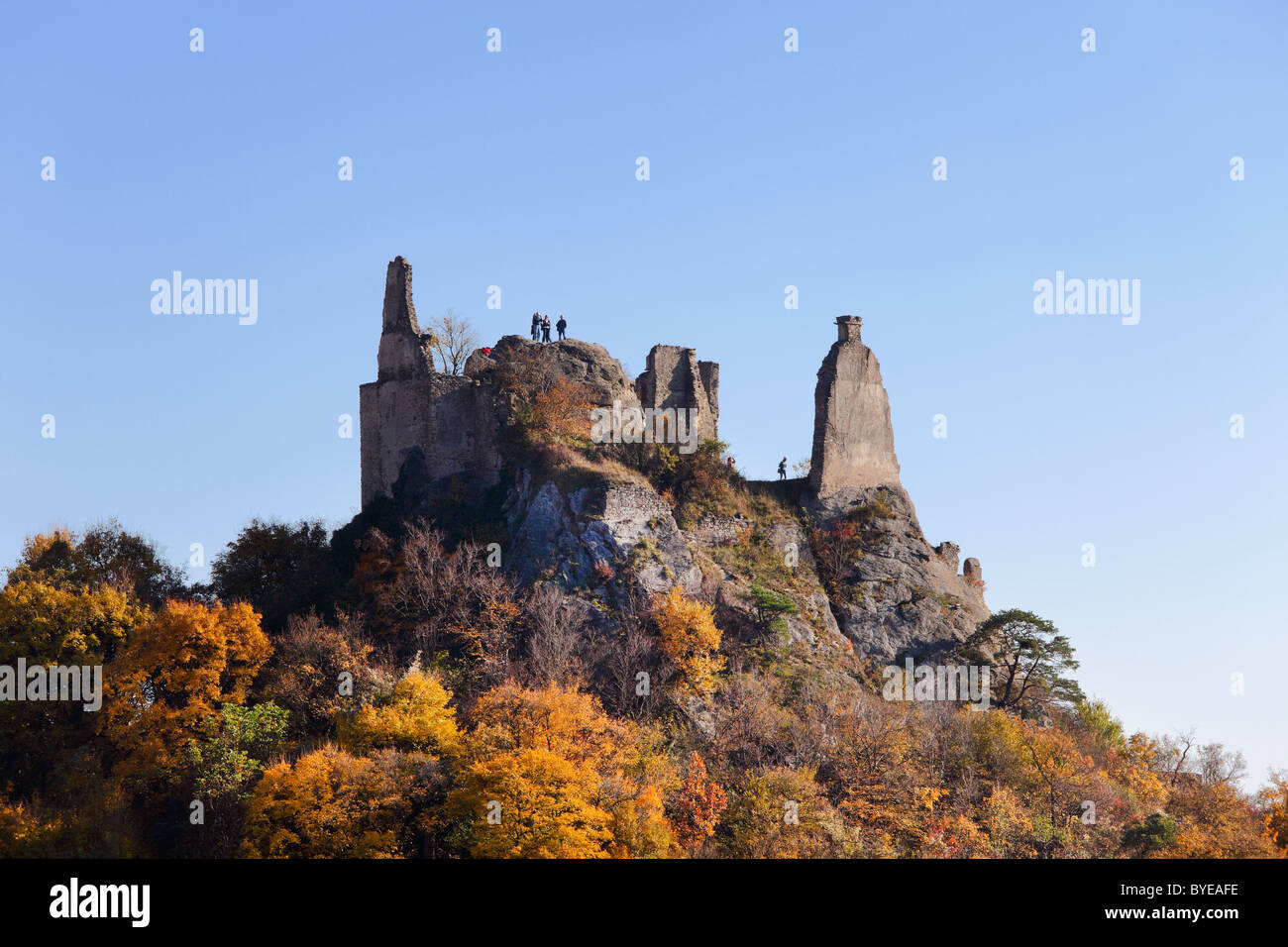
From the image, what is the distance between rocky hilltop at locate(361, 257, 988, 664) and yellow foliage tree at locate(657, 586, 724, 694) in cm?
191

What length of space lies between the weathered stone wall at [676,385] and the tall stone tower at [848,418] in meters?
4.83

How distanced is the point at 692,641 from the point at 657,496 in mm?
7751

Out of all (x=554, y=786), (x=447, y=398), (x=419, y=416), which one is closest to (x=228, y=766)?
(x=554, y=786)

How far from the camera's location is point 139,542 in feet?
227

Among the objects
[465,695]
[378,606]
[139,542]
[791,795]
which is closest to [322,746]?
[465,695]

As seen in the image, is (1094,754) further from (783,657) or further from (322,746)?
(322,746)

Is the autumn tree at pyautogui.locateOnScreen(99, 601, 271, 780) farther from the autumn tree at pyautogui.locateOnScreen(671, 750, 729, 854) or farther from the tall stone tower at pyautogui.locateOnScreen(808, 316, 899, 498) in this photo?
the tall stone tower at pyautogui.locateOnScreen(808, 316, 899, 498)

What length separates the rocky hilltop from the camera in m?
63.2

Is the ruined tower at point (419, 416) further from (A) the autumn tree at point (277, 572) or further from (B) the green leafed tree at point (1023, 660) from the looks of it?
(B) the green leafed tree at point (1023, 660)

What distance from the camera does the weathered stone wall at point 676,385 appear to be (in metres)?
71.6

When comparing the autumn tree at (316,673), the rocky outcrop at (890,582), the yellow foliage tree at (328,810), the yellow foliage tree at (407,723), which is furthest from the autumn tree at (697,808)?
the rocky outcrop at (890,582)

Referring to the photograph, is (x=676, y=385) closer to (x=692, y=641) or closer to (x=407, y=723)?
(x=692, y=641)

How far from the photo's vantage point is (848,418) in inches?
2805
